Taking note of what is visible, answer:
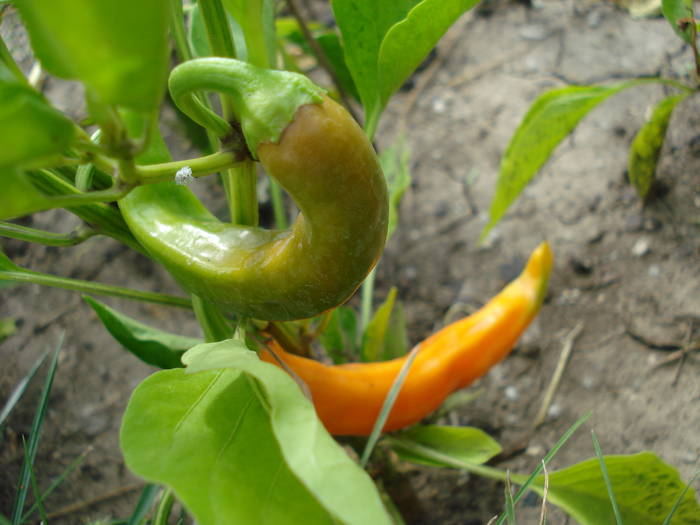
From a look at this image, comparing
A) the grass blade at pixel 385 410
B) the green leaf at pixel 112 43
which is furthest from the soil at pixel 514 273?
the green leaf at pixel 112 43

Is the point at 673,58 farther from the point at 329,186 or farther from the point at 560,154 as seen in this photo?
the point at 329,186

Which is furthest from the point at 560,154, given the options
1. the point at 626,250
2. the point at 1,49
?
the point at 1,49

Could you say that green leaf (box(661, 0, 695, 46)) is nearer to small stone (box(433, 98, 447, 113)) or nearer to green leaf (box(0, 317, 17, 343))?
small stone (box(433, 98, 447, 113))

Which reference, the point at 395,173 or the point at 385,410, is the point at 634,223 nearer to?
the point at 395,173

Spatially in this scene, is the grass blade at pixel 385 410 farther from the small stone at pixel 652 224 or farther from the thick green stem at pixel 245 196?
the small stone at pixel 652 224

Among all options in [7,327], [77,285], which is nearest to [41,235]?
[77,285]

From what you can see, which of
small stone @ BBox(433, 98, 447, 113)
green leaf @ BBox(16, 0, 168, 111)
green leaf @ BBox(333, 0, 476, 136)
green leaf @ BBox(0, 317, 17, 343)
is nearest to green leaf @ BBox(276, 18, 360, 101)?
small stone @ BBox(433, 98, 447, 113)
